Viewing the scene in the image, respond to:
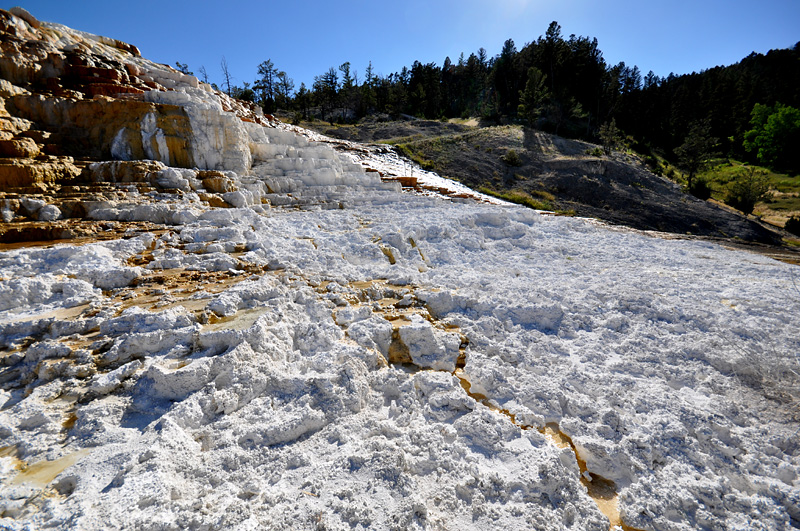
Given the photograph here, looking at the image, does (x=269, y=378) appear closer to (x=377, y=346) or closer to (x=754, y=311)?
(x=377, y=346)

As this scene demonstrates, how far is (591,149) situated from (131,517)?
34.0m

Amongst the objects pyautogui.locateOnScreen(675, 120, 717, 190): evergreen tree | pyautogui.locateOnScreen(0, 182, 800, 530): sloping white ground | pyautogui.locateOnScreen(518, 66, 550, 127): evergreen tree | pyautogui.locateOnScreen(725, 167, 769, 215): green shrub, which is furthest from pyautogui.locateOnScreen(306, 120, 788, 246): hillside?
pyautogui.locateOnScreen(0, 182, 800, 530): sloping white ground

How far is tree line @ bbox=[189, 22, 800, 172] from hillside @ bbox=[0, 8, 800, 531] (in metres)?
34.1

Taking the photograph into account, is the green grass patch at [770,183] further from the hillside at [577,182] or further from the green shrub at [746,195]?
the hillside at [577,182]

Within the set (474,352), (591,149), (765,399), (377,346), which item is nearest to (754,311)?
(765,399)

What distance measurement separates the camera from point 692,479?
2.44 m

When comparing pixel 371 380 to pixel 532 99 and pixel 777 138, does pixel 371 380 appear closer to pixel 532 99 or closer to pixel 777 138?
pixel 532 99

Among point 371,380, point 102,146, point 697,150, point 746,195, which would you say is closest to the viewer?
point 371,380

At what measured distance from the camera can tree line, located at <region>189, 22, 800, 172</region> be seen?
36.8m

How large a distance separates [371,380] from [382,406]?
0.98 ft

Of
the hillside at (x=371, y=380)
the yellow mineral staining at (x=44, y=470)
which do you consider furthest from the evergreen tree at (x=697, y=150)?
the yellow mineral staining at (x=44, y=470)

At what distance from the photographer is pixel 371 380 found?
127 inches

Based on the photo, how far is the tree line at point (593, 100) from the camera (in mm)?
36844

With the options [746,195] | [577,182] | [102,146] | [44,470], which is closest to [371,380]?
[44,470]
